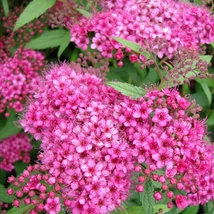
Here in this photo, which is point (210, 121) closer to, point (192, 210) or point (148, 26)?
point (192, 210)

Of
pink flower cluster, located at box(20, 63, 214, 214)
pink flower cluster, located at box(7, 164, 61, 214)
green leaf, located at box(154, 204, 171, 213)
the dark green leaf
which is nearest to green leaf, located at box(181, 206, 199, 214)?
green leaf, located at box(154, 204, 171, 213)

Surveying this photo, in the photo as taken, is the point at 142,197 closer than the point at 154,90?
Yes

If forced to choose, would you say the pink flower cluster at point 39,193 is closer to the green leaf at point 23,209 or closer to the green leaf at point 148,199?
the green leaf at point 23,209

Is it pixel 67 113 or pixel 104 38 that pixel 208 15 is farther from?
pixel 67 113

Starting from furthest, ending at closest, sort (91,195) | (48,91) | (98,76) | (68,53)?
(68,53), (98,76), (48,91), (91,195)

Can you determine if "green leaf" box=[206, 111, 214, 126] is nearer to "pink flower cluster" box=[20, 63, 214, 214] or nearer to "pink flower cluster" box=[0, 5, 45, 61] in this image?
"pink flower cluster" box=[20, 63, 214, 214]

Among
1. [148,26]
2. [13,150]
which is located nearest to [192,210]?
[148,26]

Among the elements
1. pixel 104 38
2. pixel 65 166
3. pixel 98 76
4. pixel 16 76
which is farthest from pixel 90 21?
pixel 65 166
